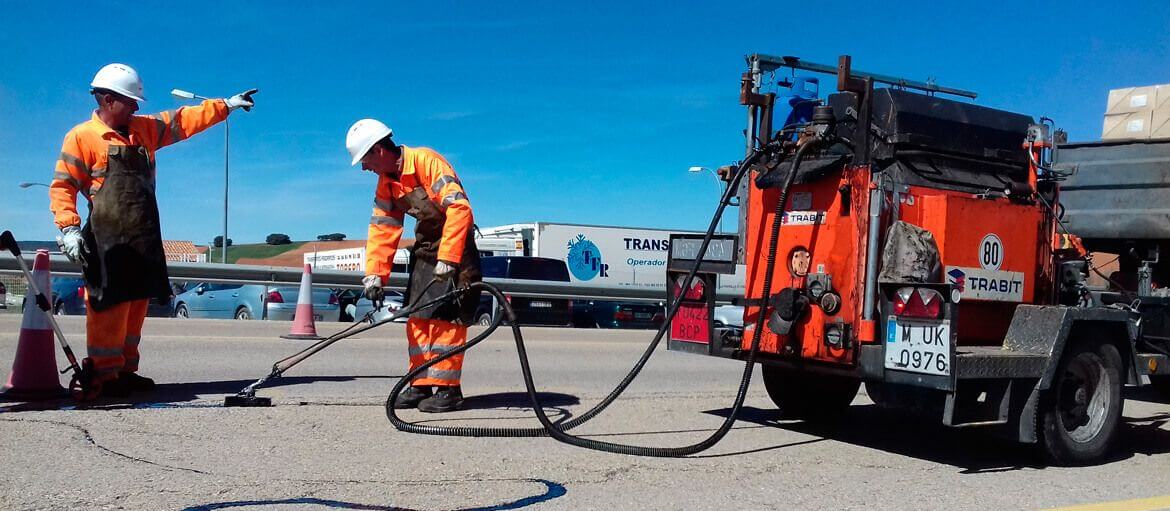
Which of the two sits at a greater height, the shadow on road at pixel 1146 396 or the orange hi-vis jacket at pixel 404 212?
the orange hi-vis jacket at pixel 404 212

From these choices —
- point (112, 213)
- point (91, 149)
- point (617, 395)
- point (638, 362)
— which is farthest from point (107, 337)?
point (638, 362)

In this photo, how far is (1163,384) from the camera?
24.7ft

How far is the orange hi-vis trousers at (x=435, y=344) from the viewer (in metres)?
6.11

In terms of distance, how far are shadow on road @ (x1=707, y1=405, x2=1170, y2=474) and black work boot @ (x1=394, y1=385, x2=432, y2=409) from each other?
208 cm

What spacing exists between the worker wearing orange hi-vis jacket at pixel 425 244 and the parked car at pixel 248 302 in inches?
457

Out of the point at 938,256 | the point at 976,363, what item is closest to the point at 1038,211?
the point at 938,256

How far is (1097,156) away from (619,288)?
1069cm

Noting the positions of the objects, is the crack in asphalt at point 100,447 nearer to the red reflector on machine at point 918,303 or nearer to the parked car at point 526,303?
the red reflector on machine at point 918,303

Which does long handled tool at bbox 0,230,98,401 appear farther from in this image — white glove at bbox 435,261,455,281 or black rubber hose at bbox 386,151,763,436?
white glove at bbox 435,261,455,281

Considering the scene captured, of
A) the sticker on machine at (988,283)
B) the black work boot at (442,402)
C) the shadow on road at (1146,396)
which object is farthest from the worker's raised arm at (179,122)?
the shadow on road at (1146,396)

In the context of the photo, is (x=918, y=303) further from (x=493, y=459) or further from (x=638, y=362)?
(x=493, y=459)

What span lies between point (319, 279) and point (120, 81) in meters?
9.32

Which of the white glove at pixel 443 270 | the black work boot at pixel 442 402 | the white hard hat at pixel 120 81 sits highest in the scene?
the white hard hat at pixel 120 81

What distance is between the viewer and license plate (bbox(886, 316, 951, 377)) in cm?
493
